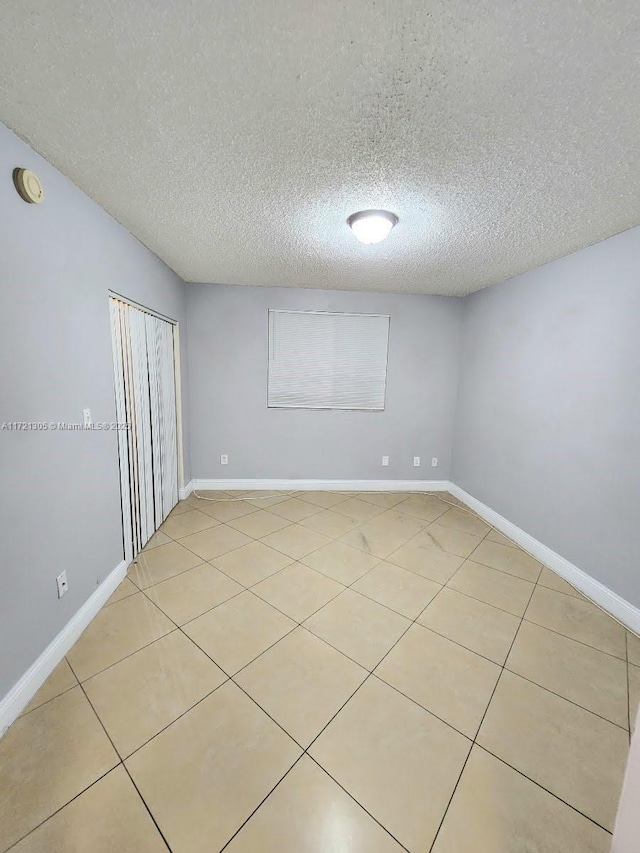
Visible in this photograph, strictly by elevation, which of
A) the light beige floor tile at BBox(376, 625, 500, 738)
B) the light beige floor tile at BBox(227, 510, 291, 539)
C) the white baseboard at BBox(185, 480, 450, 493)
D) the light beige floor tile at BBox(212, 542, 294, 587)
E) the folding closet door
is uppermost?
the folding closet door

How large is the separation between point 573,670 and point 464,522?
5.65 ft

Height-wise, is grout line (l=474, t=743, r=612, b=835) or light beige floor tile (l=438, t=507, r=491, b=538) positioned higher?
light beige floor tile (l=438, t=507, r=491, b=538)

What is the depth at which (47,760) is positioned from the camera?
3.90ft

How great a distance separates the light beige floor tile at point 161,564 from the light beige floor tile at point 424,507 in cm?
226

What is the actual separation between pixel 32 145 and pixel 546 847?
10.8ft

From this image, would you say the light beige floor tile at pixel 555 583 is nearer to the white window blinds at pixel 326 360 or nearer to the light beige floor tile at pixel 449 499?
the light beige floor tile at pixel 449 499

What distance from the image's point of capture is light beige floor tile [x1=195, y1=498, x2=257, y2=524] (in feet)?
10.9

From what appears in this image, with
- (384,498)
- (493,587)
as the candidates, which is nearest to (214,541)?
(384,498)

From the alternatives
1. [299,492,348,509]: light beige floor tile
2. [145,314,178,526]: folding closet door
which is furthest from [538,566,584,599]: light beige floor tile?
[145,314,178,526]: folding closet door

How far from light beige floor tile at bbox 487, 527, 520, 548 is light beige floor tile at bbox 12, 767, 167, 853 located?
2943 mm

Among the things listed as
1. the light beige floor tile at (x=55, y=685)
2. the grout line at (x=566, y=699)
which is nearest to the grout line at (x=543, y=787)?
the grout line at (x=566, y=699)

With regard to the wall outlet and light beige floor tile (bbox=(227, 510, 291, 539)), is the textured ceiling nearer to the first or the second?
the wall outlet

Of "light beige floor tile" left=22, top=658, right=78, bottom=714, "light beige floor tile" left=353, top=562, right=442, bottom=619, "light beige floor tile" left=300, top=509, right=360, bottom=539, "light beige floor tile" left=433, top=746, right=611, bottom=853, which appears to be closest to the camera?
"light beige floor tile" left=433, top=746, right=611, bottom=853

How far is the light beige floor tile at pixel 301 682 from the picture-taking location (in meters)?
1.37
